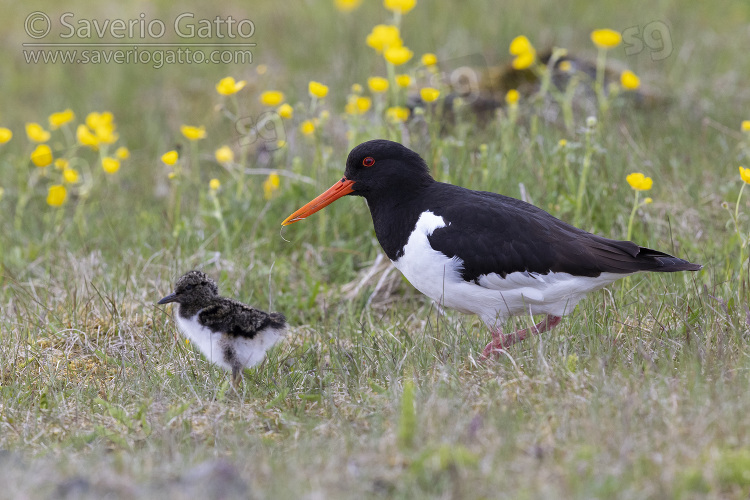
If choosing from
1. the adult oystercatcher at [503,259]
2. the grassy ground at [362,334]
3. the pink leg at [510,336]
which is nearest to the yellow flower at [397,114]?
the grassy ground at [362,334]

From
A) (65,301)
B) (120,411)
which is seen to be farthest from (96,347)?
(120,411)

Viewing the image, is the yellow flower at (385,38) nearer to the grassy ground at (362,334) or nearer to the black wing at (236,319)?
the grassy ground at (362,334)

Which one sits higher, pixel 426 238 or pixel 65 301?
pixel 426 238

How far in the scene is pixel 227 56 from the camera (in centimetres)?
1069

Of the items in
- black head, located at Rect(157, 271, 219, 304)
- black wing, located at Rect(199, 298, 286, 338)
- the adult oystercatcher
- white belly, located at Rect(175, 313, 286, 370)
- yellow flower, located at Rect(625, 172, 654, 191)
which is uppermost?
yellow flower, located at Rect(625, 172, 654, 191)

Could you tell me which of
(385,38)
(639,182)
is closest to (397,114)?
(385,38)

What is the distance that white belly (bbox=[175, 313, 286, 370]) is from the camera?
4336 millimetres

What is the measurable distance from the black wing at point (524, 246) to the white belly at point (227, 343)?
40.1 inches

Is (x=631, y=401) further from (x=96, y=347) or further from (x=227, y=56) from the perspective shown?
(x=227, y=56)

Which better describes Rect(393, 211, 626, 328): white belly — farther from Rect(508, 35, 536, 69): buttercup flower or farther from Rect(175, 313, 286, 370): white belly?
Rect(508, 35, 536, 69): buttercup flower

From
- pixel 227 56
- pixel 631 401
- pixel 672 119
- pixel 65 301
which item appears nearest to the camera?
pixel 631 401

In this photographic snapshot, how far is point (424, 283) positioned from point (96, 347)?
1915 millimetres

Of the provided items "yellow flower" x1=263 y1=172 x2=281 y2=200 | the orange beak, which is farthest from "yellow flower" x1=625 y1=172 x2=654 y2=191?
"yellow flower" x1=263 y1=172 x2=281 y2=200

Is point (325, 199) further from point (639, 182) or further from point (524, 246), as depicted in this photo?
point (639, 182)
